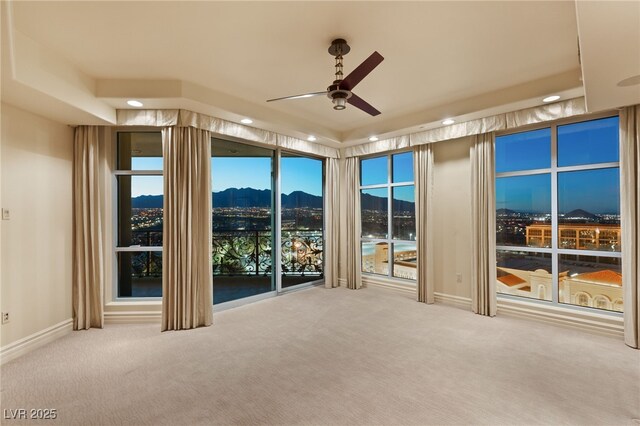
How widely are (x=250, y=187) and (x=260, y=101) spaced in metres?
1.54

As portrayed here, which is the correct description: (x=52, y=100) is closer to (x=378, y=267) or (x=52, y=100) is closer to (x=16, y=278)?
(x=16, y=278)

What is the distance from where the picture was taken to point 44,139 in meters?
3.12

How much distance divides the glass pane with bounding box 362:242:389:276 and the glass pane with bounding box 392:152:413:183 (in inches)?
48.6

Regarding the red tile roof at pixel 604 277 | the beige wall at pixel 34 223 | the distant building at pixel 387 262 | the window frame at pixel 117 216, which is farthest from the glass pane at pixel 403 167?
the beige wall at pixel 34 223

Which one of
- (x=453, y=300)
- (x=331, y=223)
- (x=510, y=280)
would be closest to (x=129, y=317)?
(x=331, y=223)

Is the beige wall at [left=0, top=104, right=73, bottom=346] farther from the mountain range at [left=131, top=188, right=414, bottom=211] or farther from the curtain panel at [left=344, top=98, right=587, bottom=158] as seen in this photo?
the curtain panel at [left=344, top=98, right=587, bottom=158]

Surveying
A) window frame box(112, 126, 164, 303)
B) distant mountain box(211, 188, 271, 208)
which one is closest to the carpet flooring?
window frame box(112, 126, 164, 303)

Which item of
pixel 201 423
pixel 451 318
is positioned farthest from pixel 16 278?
pixel 451 318

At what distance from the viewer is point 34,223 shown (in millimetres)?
3012

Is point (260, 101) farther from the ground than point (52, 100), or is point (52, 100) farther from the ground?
point (260, 101)

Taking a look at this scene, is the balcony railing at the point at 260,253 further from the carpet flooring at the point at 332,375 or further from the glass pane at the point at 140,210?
the carpet flooring at the point at 332,375

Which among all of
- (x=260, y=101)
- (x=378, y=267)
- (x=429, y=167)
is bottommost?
(x=378, y=267)

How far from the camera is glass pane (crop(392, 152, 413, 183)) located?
16.3 feet

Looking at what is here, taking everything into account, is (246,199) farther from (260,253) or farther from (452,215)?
(452,215)
